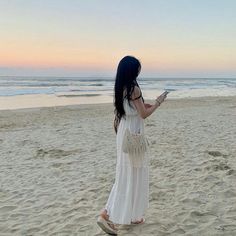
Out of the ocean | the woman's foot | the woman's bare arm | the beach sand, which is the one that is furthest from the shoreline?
the woman's bare arm

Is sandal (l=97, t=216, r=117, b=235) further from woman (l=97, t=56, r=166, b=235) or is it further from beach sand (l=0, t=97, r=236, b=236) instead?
beach sand (l=0, t=97, r=236, b=236)

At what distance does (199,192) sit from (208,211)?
74cm

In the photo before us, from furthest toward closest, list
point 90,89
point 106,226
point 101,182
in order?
point 90,89
point 101,182
point 106,226

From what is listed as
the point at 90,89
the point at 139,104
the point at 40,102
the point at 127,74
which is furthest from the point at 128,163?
the point at 90,89

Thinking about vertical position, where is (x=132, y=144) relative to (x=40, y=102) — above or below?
above

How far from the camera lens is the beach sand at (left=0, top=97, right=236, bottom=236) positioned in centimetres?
457

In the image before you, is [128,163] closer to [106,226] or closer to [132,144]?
[132,144]

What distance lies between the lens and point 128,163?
13.4ft

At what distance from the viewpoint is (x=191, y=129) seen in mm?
11617

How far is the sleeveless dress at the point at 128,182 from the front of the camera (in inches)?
160

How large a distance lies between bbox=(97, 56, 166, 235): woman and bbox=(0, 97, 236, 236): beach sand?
27 centimetres

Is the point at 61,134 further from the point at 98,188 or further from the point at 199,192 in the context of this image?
the point at 199,192

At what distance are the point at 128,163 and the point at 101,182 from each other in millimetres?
2384

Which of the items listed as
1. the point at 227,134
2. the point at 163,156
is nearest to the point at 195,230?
the point at 163,156
